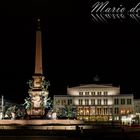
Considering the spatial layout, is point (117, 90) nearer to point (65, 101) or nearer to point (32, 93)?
point (65, 101)

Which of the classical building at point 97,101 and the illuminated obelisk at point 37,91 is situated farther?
the classical building at point 97,101

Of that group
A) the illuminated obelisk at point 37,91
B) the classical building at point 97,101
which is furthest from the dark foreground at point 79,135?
the classical building at point 97,101

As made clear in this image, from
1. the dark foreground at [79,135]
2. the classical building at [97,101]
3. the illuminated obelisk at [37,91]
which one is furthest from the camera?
the classical building at [97,101]

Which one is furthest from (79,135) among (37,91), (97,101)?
(97,101)

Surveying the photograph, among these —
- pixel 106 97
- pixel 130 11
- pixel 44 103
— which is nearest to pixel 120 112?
pixel 106 97

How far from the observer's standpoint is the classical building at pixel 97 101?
99.1 metres

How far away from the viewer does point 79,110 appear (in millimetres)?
100250

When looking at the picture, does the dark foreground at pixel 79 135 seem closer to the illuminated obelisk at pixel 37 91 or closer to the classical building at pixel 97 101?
the illuminated obelisk at pixel 37 91

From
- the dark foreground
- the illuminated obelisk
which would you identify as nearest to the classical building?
the illuminated obelisk

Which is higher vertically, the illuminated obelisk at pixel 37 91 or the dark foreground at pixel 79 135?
the illuminated obelisk at pixel 37 91

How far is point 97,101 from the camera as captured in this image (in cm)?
10044

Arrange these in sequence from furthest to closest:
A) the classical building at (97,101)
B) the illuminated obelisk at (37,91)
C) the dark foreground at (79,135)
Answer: the classical building at (97,101)
the illuminated obelisk at (37,91)
the dark foreground at (79,135)

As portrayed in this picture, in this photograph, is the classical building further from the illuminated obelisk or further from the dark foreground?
the dark foreground

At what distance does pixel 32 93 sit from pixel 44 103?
6.34 ft
